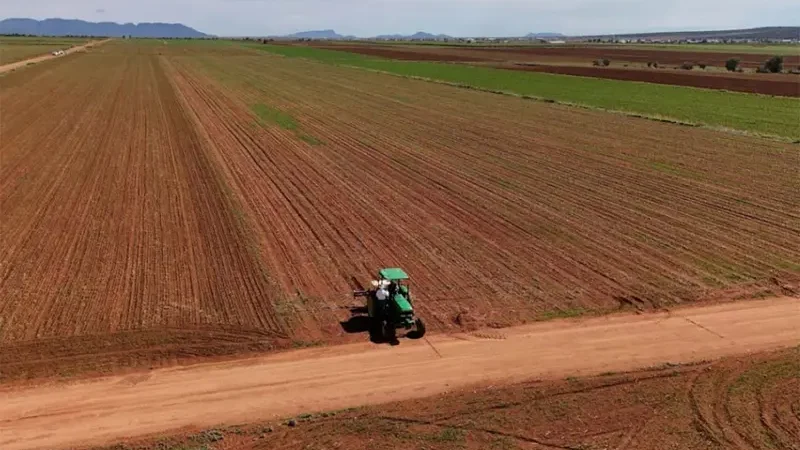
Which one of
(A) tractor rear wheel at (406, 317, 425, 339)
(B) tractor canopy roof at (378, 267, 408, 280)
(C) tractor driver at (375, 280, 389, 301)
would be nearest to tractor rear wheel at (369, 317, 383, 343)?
(C) tractor driver at (375, 280, 389, 301)

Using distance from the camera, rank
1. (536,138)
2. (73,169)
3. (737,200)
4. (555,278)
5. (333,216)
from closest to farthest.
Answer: (555,278) → (333,216) → (737,200) → (73,169) → (536,138)

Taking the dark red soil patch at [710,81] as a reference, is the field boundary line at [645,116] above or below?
below

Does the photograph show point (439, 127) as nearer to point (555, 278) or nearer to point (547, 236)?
point (547, 236)

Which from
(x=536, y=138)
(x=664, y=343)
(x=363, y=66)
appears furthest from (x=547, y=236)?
(x=363, y=66)

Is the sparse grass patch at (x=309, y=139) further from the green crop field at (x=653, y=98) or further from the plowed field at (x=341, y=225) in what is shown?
the green crop field at (x=653, y=98)

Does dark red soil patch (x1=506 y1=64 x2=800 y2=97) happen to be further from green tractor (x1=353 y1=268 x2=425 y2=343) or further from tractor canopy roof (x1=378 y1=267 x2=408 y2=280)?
green tractor (x1=353 y1=268 x2=425 y2=343)

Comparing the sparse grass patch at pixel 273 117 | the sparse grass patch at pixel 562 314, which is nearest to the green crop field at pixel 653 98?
the sparse grass patch at pixel 273 117
